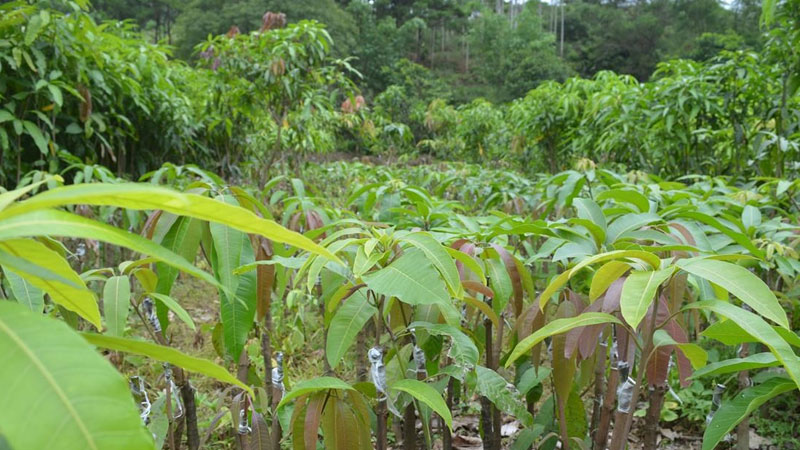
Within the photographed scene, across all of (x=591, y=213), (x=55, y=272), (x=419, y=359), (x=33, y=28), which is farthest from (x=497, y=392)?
(x=33, y=28)

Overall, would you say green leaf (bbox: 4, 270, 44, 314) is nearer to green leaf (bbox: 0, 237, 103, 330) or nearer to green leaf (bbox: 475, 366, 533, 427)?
green leaf (bbox: 0, 237, 103, 330)

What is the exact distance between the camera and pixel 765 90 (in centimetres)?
259

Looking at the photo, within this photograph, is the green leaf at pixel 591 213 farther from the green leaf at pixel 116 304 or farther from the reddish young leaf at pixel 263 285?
the green leaf at pixel 116 304

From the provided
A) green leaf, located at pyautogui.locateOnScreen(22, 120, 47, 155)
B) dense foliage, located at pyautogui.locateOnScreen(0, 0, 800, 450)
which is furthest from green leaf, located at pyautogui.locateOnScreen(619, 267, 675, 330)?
green leaf, located at pyautogui.locateOnScreen(22, 120, 47, 155)

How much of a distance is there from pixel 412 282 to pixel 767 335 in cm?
34

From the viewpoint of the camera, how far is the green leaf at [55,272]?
1.20ft

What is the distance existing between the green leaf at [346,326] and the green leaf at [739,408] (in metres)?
0.46

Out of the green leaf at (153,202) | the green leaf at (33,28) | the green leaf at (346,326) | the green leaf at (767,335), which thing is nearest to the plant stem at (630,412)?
the green leaf at (767,335)

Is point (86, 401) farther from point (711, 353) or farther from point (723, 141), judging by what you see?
point (723, 141)

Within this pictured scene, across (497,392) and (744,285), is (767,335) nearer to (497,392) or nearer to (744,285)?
(744,285)

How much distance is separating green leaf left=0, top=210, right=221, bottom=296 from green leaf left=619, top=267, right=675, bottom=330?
Result: 36 centimetres

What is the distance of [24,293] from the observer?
0.61 metres

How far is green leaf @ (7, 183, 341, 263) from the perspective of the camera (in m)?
0.31

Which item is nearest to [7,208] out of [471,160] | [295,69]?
[295,69]
